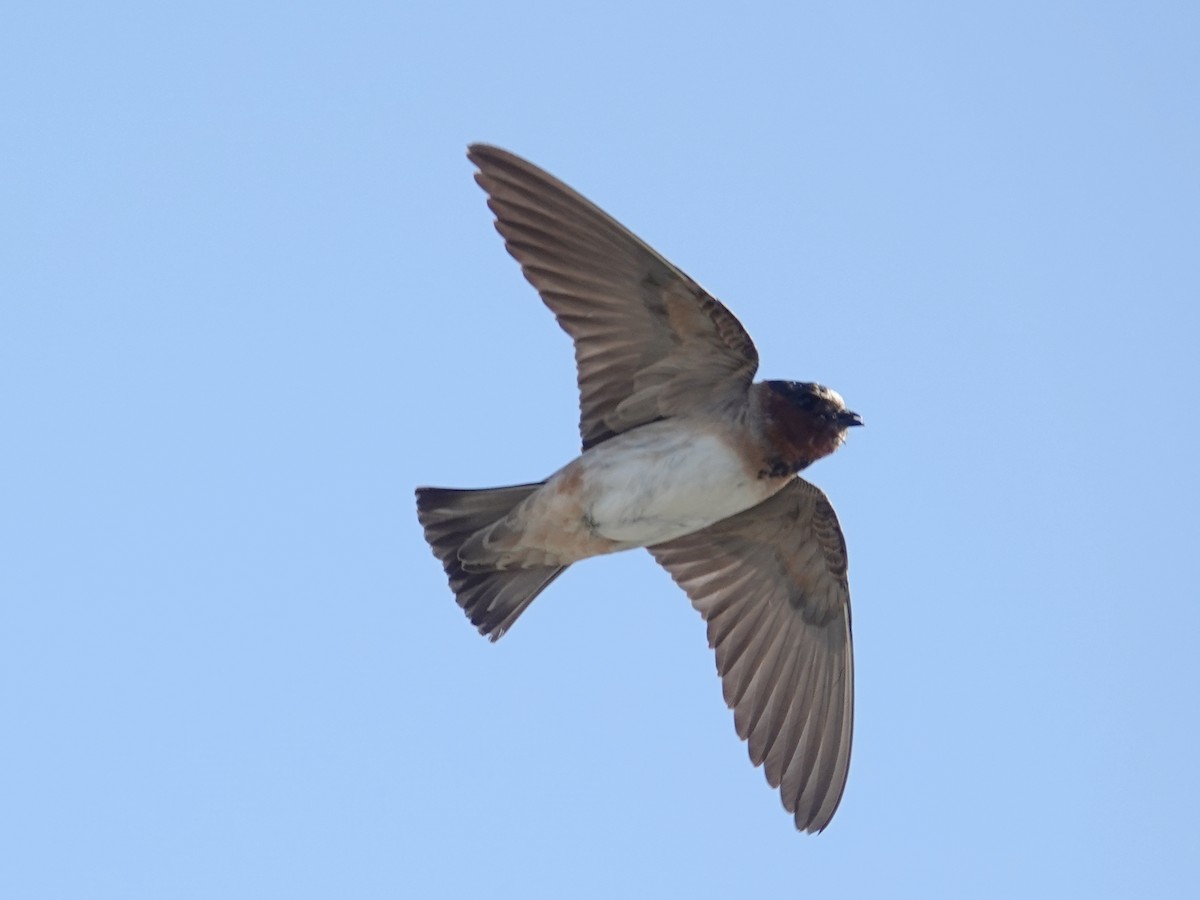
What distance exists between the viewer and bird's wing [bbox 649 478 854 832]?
856 cm

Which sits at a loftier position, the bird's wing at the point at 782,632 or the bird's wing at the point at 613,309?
the bird's wing at the point at 613,309

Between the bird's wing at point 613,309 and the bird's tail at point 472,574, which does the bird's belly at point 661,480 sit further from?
the bird's tail at point 472,574

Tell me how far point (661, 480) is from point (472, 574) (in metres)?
1.00

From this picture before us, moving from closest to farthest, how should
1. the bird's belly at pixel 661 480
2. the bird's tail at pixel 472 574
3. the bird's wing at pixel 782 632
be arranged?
the bird's belly at pixel 661 480, the bird's tail at pixel 472 574, the bird's wing at pixel 782 632

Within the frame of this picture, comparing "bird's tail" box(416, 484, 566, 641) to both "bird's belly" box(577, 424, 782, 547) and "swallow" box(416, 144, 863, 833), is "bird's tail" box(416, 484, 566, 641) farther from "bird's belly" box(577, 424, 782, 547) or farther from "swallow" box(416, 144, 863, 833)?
"bird's belly" box(577, 424, 782, 547)

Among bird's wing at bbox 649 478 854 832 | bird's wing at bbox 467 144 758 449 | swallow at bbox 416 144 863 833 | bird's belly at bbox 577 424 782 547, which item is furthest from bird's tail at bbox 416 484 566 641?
bird's wing at bbox 649 478 854 832

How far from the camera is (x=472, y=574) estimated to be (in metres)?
8.18

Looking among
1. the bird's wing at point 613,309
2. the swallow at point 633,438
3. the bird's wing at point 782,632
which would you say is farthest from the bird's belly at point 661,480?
the bird's wing at point 782,632

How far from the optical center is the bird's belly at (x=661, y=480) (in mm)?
7680

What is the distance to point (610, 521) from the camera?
7.77 meters

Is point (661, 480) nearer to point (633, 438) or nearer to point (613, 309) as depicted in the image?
point (633, 438)

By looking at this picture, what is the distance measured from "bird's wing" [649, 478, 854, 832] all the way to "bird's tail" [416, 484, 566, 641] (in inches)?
32.5

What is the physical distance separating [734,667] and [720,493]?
1246 millimetres

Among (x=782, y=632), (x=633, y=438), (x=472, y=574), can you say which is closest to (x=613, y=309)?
(x=633, y=438)
